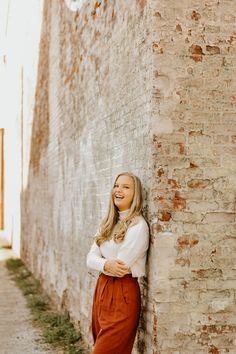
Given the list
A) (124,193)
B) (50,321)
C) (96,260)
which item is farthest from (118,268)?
(50,321)

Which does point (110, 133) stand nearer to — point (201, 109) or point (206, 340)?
point (201, 109)

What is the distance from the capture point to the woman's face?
13.6 ft

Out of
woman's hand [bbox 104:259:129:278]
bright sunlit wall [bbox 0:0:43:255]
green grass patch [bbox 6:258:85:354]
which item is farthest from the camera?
bright sunlit wall [bbox 0:0:43:255]

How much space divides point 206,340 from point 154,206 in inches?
40.2

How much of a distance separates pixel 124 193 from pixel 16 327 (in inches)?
153

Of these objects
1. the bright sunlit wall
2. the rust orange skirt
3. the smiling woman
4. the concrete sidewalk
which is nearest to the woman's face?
the smiling woman

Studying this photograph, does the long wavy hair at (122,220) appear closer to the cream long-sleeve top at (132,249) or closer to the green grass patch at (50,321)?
the cream long-sleeve top at (132,249)

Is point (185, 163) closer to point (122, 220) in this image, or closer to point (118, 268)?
point (122, 220)

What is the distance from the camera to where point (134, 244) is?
3.95 meters

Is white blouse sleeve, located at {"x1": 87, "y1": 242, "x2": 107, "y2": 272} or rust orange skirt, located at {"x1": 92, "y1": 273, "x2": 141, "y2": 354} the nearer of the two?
rust orange skirt, located at {"x1": 92, "y1": 273, "x2": 141, "y2": 354}

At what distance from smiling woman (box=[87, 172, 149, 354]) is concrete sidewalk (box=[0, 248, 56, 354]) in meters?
2.30

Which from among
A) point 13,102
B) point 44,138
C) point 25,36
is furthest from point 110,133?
point 13,102

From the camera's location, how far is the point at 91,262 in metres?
4.21

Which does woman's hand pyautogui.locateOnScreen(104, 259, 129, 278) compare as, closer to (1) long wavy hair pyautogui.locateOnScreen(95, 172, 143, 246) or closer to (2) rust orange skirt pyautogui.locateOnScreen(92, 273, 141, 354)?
(2) rust orange skirt pyautogui.locateOnScreen(92, 273, 141, 354)
